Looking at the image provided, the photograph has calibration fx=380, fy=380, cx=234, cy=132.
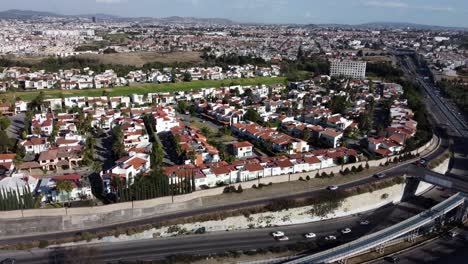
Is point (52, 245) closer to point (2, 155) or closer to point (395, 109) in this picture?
point (2, 155)

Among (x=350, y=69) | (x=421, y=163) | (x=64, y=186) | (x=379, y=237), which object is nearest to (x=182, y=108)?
(x=64, y=186)

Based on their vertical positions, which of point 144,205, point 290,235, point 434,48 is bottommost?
point 290,235

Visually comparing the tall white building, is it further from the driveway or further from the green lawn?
the driveway

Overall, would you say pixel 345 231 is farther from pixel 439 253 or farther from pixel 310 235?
pixel 439 253

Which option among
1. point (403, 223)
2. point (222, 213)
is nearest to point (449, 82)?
point (403, 223)

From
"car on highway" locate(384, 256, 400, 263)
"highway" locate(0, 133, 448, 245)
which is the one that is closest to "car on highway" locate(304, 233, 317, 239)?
"highway" locate(0, 133, 448, 245)
